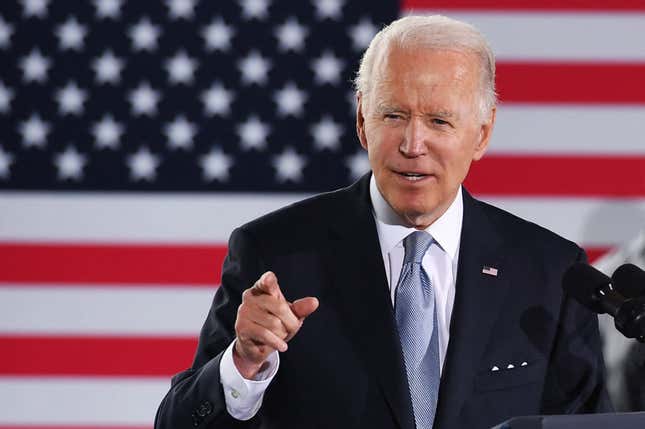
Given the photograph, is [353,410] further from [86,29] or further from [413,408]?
[86,29]

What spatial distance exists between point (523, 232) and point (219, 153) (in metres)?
1.58

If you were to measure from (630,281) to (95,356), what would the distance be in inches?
84.7

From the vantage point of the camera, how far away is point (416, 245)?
154 cm

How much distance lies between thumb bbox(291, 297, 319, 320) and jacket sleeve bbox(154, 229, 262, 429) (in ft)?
0.60

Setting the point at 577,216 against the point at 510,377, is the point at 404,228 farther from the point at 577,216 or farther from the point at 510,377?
the point at 577,216

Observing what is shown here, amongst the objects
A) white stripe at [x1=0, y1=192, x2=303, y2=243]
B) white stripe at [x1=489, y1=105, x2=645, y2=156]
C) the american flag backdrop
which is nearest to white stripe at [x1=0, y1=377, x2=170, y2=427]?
the american flag backdrop

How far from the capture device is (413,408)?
142cm

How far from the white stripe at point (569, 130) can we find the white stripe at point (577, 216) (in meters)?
0.15

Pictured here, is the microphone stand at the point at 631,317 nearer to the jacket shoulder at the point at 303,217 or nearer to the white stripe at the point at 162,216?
the jacket shoulder at the point at 303,217

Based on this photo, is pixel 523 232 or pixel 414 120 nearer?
pixel 414 120

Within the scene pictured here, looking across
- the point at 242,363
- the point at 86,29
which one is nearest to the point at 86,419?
the point at 86,29

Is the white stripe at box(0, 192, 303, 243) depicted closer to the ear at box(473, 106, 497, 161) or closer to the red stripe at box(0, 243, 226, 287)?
the red stripe at box(0, 243, 226, 287)

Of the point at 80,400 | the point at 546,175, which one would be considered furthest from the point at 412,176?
the point at 80,400

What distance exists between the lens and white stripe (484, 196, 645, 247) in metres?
3.05
